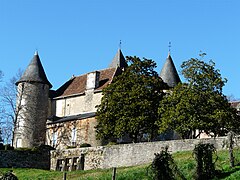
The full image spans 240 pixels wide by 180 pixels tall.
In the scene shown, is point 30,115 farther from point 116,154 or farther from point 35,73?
point 116,154

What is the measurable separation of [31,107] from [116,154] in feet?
52.7

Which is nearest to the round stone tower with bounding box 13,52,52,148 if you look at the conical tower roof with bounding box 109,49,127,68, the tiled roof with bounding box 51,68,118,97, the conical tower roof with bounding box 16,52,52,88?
the conical tower roof with bounding box 16,52,52,88

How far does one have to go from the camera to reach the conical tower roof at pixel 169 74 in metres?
52.4

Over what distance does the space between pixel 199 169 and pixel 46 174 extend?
620 inches

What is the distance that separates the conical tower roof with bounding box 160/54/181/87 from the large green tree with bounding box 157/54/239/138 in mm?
10816

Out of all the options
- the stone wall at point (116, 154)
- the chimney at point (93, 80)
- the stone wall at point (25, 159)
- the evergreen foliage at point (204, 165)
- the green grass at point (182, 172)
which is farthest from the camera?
the chimney at point (93, 80)

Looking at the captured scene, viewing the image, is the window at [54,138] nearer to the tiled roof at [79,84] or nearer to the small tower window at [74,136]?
the small tower window at [74,136]

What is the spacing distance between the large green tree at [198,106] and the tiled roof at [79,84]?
1126cm

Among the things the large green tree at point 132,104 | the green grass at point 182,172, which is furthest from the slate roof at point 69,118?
the green grass at point 182,172

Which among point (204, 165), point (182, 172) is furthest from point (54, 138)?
point (204, 165)

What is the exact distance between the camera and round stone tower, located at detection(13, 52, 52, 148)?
52.4 m

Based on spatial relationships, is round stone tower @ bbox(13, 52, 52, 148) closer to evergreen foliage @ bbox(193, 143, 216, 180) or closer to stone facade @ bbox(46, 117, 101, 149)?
stone facade @ bbox(46, 117, 101, 149)

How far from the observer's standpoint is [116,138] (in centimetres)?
4444

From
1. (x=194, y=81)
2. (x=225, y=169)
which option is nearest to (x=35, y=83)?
(x=194, y=81)
